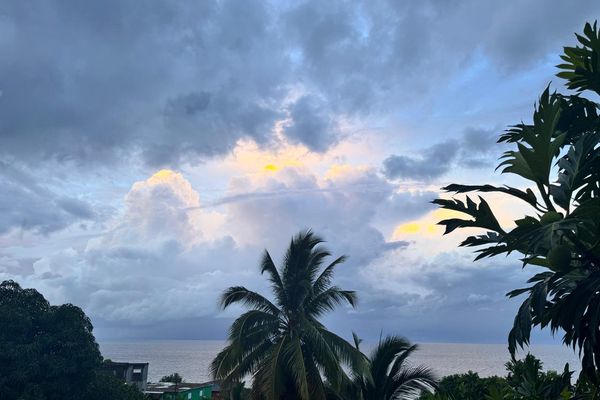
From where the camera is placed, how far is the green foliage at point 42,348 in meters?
23.1

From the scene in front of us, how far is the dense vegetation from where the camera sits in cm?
2314

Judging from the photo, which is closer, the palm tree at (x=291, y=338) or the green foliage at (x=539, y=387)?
the green foliage at (x=539, y=387)

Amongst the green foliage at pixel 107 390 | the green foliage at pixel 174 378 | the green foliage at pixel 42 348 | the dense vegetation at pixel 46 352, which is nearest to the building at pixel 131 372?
the green foliage at pixel 174 378

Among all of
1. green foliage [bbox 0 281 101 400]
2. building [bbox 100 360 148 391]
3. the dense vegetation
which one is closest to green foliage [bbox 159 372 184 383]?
building [bbox 100 360 148 391]

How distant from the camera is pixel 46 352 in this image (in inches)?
990

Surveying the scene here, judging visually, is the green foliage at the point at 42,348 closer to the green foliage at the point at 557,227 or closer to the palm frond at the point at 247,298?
the palm frond at the point at 247,298

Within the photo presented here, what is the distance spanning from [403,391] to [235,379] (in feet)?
20.0

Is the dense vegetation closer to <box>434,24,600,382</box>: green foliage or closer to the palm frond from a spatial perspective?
the palm frond

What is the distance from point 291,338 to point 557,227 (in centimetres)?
1413

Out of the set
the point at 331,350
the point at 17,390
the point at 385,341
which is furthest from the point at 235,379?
the point at 17,390

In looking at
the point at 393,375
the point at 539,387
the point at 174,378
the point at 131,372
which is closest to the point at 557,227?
the point at 539,387

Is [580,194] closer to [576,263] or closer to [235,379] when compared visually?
[576,263]

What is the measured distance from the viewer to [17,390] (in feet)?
74.9

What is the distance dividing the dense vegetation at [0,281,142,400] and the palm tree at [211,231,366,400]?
33.4 feet
